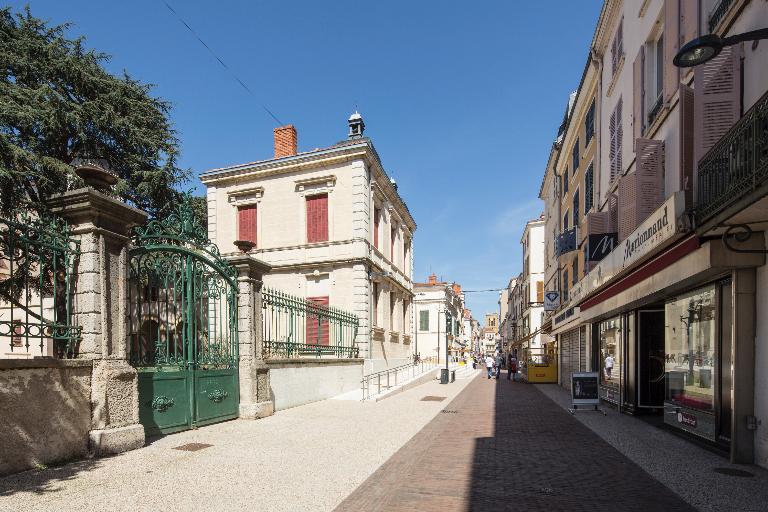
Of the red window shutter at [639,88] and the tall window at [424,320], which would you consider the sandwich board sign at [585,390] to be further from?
the tall window at [424,320]

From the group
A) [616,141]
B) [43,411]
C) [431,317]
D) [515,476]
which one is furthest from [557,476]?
[431,317]

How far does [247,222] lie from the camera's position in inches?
924

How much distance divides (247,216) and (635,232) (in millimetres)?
18572

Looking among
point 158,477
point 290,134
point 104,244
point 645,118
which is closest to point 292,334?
point 104,244

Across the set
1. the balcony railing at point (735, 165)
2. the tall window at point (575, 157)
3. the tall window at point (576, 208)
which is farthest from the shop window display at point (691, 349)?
the tall window at point (575, 157)

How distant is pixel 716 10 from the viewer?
7.43 metres

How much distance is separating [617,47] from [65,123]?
16.4m

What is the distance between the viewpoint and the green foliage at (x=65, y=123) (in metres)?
13.5

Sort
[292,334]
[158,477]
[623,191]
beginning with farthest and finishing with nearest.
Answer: [292,334], [623,191], [158,477]

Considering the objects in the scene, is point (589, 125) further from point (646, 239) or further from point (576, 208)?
point (646, 239)

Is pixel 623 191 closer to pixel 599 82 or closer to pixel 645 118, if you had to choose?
pixel 645 118

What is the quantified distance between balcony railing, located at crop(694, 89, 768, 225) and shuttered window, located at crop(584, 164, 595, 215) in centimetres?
1012

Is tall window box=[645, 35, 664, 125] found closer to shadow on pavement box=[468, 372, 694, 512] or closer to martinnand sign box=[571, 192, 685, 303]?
martinnand sign box=[571, 192, 685, 303]

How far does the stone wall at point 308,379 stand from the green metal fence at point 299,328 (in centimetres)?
48
